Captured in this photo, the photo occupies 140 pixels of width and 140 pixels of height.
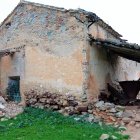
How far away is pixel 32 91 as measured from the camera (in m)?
14.9

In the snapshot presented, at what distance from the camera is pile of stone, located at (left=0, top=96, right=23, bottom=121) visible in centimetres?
1346

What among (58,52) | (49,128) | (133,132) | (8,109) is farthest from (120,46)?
(8,109)

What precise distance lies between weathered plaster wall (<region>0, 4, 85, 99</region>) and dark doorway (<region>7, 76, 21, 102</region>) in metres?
0.62

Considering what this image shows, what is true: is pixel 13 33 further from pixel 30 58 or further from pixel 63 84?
pixel 63 84

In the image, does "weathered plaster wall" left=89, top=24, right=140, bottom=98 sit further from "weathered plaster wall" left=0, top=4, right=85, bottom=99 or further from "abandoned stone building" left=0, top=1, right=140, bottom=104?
"weathered plaster wall" left=0, top=4, right=85, bottom=99

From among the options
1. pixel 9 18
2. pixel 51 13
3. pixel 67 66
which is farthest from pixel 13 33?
pixel 67 66

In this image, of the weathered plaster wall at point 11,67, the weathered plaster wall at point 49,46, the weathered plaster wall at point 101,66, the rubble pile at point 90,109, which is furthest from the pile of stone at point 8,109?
the weathered plaster wall at point 101,66

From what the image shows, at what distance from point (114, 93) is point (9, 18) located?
586 centimetres

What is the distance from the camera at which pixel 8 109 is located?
14.1 metres

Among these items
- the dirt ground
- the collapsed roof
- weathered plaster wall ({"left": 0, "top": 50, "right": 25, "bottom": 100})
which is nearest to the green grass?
the dirt ground

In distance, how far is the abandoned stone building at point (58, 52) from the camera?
44.0 ft

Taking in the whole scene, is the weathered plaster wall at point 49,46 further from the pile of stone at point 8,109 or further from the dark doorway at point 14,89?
the pile of stone at point 8,109

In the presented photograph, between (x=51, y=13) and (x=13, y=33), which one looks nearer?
(x=51, y=13)

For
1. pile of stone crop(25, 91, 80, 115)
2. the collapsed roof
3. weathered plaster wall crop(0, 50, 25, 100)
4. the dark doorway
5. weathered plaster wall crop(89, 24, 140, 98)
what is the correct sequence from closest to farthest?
the collapsed roof
pile of stone crop(25, 91, 80, 115)
weathered plaster wall crop(89, 24, 140, 98)
weathered plaster wall crop(0, 50, 25, 100)
the dark doorway
